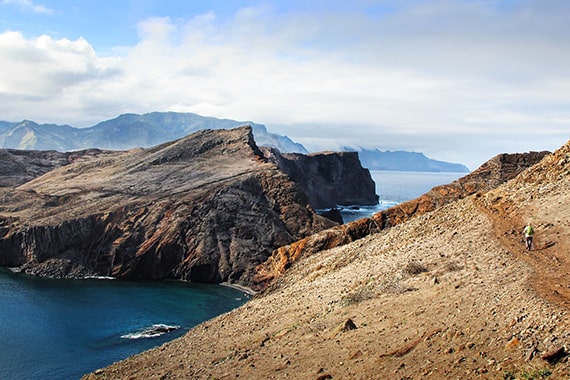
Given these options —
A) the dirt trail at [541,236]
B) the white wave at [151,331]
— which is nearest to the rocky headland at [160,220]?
the white wave at [151,331]

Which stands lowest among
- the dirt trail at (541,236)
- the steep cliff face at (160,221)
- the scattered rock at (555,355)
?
the steep cliff face at (160,221)

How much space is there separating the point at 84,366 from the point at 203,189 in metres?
60.8

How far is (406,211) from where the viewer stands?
191 feet

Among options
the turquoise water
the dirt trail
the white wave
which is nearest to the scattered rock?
the dirt trail

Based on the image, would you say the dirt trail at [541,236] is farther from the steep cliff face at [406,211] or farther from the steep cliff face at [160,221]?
the steep cliff face at [160,221]

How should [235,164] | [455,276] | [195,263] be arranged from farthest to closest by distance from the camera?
[235,164] < [195,263] < [455,276]

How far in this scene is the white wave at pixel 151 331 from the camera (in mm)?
56312

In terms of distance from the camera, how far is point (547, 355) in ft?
51.8

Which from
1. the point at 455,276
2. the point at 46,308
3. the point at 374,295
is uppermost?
the point at 455,276

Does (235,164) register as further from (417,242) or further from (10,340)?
(417,242)

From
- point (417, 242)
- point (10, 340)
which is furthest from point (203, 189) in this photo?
point (417, 242)

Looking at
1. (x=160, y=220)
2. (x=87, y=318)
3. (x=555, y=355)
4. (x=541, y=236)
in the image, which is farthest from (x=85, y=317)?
(x=555, y=355)

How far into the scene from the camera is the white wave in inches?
2217

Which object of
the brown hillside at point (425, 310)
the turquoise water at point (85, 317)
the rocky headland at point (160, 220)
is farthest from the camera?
the rocky headland at point (160, 220)
